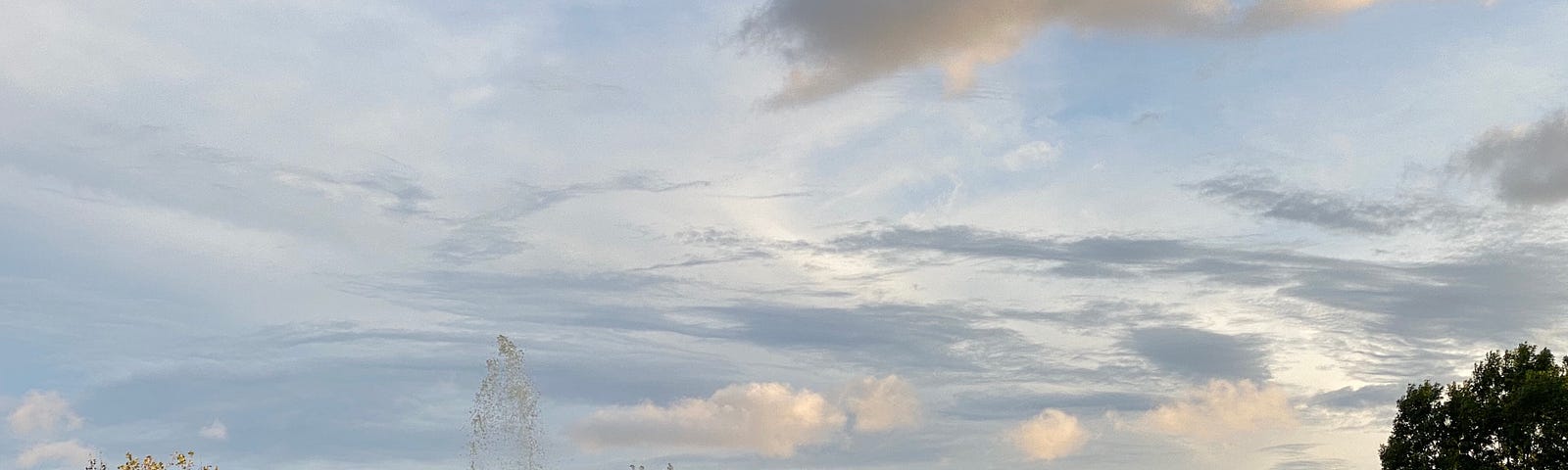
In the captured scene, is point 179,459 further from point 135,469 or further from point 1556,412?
point 1556,412

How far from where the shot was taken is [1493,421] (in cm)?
6675

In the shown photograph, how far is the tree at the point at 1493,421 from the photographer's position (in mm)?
64562

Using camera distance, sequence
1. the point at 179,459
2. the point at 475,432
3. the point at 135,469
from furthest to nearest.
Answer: the point at 475,432 < the point at 179,459 < the point at 135,469

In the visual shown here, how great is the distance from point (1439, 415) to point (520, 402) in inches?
1996

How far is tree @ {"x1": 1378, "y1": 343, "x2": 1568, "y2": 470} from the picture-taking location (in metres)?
64.6

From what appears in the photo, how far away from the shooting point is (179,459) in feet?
202

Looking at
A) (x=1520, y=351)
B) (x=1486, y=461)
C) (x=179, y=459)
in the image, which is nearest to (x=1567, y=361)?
(x=1520, y=351)

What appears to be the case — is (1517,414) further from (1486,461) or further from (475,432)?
(475,432)

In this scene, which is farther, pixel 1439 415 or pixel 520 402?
pixel 520 402

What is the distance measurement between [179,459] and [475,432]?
26386 mm

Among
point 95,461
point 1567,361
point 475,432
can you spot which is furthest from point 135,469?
point 1567,361

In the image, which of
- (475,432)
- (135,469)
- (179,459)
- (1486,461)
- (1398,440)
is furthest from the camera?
(475,432)

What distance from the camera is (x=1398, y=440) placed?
70812mm

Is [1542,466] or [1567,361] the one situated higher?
[1567,361]
